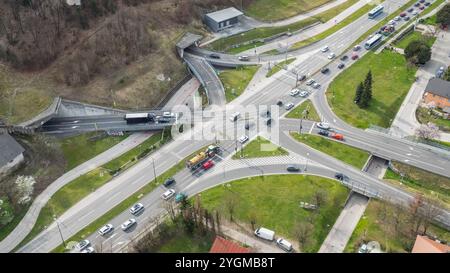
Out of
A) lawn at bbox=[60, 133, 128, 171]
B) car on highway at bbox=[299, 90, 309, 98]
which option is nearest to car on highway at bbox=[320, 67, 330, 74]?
car on highway at bbox=[299, 90, 309, 98]

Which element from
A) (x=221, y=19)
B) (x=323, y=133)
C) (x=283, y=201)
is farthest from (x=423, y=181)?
(x=221, y=19)

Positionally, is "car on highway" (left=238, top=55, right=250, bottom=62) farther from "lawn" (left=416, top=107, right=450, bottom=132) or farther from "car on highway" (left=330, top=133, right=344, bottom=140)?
"lawn" (left=416, top=107, right=450, bottom=132)

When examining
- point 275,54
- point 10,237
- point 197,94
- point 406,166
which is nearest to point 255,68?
point 275,54

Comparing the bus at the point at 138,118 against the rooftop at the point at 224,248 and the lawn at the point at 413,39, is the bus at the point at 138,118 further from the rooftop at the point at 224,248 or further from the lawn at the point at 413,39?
the lawn at the point at 413,39

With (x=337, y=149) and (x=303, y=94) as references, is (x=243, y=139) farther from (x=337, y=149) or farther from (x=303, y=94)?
(x=303, y=94)

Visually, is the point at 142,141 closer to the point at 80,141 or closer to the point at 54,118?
the point at 80,141

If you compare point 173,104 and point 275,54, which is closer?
point 173,104

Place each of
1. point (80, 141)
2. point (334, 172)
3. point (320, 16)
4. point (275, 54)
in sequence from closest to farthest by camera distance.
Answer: point (334, 172) < point (80, 141) < point (275, 54) < point (320, 16)
